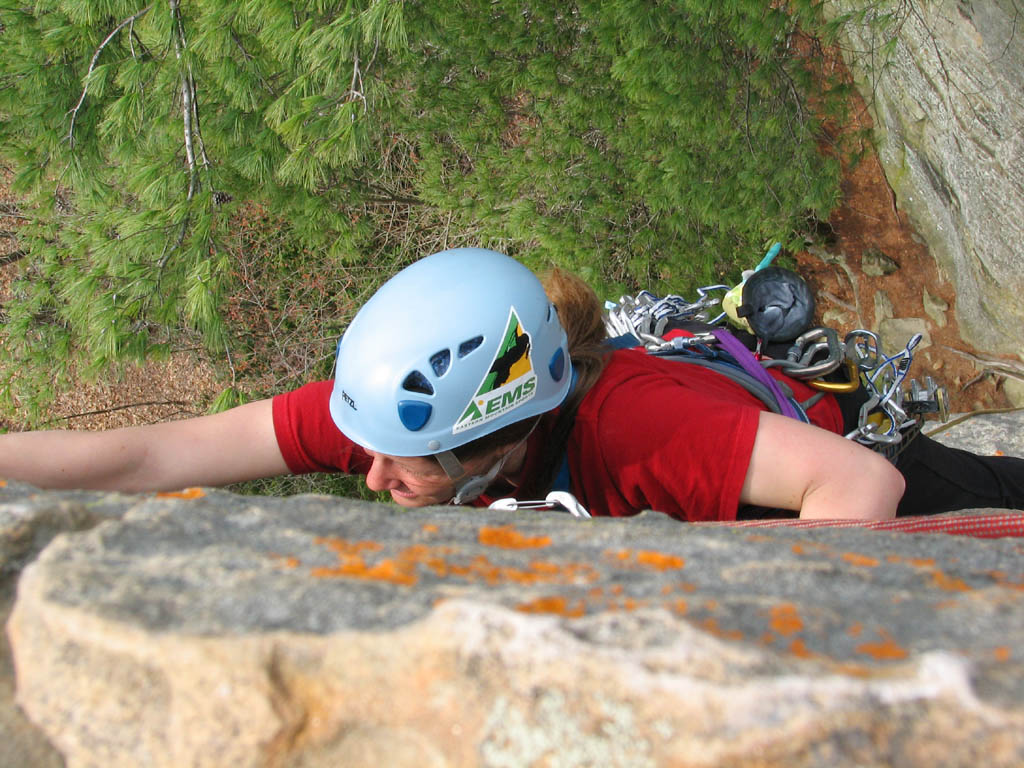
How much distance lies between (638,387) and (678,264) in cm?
333

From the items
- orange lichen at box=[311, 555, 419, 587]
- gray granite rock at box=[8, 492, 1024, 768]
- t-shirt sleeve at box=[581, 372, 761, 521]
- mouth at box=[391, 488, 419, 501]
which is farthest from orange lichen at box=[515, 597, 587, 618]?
mouth at box=[391, 488, 419, 501]

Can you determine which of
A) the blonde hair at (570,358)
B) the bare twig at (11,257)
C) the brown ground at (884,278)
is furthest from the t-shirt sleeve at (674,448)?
the bare twig at (11,257)

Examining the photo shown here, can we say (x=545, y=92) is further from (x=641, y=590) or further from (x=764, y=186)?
(x=641, y=590)

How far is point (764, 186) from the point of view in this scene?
15.8 feet

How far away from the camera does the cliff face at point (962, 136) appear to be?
445 cm

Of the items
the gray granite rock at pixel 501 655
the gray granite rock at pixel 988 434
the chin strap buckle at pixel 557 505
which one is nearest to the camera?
the gray granite rock at pixel 501 655

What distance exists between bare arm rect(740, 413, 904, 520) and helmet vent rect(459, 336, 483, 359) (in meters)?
0.78

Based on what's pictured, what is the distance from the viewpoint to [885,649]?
812 millimetres

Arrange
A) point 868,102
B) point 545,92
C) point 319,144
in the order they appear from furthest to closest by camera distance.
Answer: point 868,102 → point 545,92 → point 319,144

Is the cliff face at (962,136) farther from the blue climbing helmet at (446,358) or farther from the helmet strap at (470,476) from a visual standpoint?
the helmet strap at (470,476)

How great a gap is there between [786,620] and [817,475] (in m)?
1.08

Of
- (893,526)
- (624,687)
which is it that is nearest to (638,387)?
(893,526)

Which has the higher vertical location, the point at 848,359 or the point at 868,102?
the point at 868,102

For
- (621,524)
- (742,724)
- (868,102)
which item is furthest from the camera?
(868,102)
